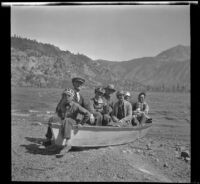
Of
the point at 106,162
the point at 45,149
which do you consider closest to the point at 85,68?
the point at 45,149

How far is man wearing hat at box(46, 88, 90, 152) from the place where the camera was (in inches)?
277

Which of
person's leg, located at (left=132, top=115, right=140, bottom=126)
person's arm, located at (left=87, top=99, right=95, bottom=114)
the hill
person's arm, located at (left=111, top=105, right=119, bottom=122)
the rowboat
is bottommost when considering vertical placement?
the rowboat

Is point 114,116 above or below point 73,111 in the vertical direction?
below

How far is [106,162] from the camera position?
23.2 feet

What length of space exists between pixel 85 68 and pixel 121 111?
1603 millimetres

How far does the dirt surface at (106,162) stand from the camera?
6723 millimetres

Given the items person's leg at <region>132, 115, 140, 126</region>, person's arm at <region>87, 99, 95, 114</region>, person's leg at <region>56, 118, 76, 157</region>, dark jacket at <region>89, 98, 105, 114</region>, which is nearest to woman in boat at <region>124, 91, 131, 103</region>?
person's leg at <region>132, 115, 140, 126</region>

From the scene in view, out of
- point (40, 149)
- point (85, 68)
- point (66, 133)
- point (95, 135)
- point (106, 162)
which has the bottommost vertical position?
point (106, 162)

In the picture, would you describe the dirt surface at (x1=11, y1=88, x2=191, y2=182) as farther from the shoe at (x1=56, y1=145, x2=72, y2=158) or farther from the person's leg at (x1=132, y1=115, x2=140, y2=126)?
the person's leg at (x1=132, y1=115, x2=140, y2=126)

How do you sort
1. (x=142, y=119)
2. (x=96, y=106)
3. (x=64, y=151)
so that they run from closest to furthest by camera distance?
(x=64, y=151), (x=96, y=106), (x=142, y=119)

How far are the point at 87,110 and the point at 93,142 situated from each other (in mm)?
843

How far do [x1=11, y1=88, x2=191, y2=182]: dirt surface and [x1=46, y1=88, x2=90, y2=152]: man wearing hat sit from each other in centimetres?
72

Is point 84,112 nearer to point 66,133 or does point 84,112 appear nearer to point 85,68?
point 66,133
